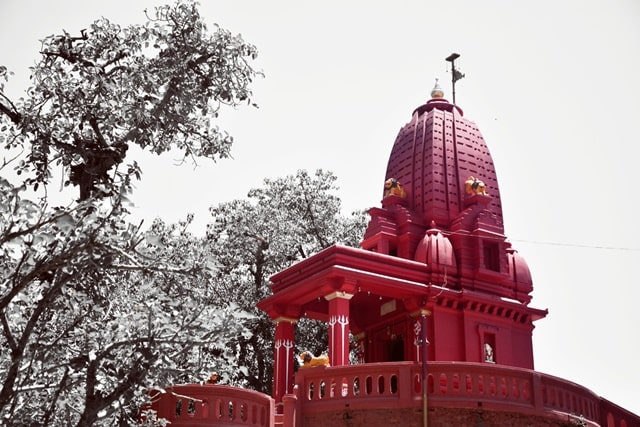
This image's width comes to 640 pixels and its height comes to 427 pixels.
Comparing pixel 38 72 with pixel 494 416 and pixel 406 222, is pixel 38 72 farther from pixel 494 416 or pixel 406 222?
pixel 406 222

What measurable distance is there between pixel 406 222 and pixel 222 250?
7.53 metres

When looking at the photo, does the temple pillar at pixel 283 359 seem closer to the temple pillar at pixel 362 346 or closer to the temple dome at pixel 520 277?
the temple pillar at pixel 362 346

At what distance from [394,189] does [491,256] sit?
2.86 meters

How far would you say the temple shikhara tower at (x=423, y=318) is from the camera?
13453mm

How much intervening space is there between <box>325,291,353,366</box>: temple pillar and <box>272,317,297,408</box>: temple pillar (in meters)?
1.87

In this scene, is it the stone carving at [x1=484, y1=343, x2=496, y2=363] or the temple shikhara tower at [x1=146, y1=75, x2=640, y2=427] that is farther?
the stone carving at [x1=484, y1=343, x2=496, y2=363]

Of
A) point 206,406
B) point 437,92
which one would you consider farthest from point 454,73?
point 206,406

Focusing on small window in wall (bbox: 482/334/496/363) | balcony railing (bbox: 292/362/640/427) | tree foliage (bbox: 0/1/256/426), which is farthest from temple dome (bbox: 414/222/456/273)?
tree foliage (bbox: 0/1/256/426)

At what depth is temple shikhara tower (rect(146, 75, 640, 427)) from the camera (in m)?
13.5

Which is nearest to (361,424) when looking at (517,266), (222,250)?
(517,266)

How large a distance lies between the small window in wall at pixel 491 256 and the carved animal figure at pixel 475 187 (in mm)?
1349

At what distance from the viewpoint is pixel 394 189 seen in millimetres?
21688

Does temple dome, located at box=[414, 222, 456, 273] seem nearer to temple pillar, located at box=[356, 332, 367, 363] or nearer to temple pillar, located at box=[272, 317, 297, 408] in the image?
temple pillar, located at box=[356, 332, 367, 363]

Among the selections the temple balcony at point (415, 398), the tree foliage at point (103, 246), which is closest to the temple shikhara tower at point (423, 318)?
the temple balcony at point (415, 398)
